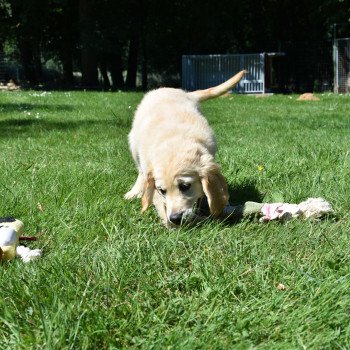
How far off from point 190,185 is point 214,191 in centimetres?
14

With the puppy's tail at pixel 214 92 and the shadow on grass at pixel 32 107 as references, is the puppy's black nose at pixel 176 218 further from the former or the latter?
the shadow on grass at pixel 32 107

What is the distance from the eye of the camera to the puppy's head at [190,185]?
3213mm

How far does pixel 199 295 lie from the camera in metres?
2.14

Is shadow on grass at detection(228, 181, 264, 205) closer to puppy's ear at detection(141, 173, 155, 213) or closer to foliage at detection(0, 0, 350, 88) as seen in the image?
puppy's ear at detection(141, 173, 155, 213)

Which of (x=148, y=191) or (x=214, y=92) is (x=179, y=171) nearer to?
(x=148, y=191)

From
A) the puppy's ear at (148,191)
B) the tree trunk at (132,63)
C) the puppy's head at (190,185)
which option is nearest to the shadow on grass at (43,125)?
the puppy's ear at (148,191)

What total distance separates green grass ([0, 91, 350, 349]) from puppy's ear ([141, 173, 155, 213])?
10cm

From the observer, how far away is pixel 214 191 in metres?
3.26

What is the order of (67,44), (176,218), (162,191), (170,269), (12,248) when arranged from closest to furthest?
(170,269) → (12,248) → (176,218) → (162,191) → (67,44)

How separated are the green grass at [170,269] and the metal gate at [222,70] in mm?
17058

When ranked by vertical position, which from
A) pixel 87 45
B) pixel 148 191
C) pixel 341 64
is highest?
pixel 87 45

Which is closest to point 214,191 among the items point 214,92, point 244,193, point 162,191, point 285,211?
point 162,191

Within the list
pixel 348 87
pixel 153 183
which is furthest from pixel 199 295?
pixel 348 87

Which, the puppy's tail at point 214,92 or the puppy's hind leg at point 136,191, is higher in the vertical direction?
the puppy's tail at point 214,92
